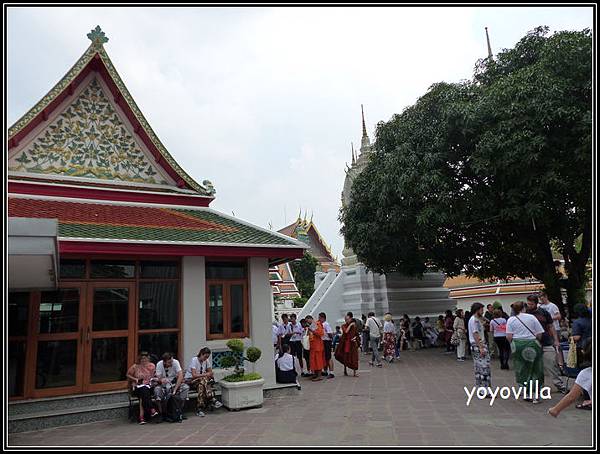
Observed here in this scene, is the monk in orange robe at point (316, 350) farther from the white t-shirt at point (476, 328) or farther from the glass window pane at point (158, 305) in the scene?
the white t-shirt at point (476, 328)

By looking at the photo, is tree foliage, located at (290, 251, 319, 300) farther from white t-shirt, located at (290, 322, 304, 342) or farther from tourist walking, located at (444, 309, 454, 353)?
white t-shirt, located at (290, 322, 304, 342)

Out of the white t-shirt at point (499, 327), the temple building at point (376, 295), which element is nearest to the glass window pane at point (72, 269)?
the white t-shirt at point (499, 327)

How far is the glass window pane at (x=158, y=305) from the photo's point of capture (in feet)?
28.9

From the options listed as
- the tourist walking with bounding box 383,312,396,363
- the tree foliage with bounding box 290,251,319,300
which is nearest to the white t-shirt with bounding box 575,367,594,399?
the tourist walking with bounding box 383,312,396,363

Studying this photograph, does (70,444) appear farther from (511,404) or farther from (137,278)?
(511,404)

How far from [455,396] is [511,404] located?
3.60ft

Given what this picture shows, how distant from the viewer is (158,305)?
895cm

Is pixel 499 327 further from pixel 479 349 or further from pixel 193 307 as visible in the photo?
pixel 193 307

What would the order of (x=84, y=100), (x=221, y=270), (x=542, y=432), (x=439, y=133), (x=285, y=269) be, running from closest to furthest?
(x=542, y=432) < (x=221, y=270) < (x=84, y=100) < (x=439, y=133) < (x=285, y=269)

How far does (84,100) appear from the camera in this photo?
1041cm

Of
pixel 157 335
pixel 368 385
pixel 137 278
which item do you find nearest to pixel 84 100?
pixel 137 278

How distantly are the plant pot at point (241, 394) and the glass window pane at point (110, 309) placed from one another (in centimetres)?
213

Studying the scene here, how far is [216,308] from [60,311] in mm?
2741

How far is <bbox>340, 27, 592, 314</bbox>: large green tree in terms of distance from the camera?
1122 cm
